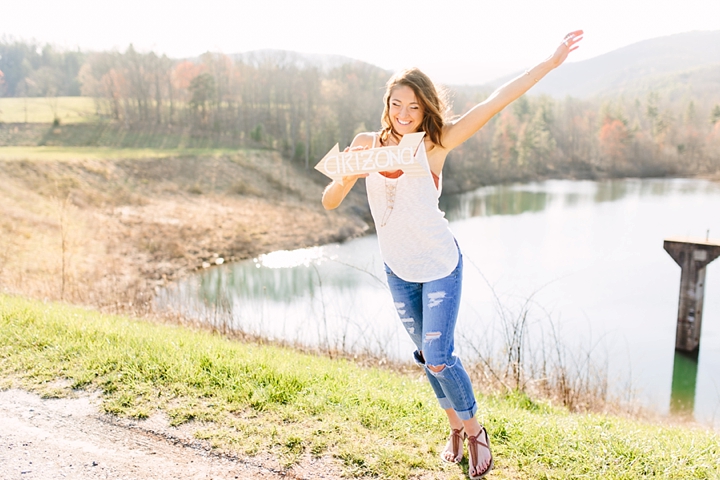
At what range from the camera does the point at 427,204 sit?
2.29 m

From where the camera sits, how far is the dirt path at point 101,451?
252 centimetres

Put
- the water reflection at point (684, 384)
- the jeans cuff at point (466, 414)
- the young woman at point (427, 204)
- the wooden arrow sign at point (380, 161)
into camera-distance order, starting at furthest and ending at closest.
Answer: the water reflection at point (684, 384) < the jeans cuff at point (466, 414) < the young woman at point (427, 204) < the wooden arrow sign at point (380, 161)

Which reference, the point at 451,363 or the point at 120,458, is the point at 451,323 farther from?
the point at 120,458

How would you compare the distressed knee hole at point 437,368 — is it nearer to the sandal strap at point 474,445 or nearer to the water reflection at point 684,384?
the sandal strap at point 474,445

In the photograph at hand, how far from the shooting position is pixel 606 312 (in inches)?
520

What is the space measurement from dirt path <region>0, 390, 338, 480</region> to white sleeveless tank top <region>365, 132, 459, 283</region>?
108cm

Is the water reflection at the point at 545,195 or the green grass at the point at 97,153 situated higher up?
the green grass at the point at 97,153

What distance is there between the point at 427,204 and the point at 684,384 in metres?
9.84

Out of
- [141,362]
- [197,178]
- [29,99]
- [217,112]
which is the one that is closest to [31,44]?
[29,99]

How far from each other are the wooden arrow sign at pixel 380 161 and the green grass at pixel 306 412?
138cm

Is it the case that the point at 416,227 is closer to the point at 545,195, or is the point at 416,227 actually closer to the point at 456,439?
the point at 456,439

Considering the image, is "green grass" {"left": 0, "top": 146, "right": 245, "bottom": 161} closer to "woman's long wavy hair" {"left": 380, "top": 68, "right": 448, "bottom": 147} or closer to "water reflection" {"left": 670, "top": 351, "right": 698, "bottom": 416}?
"water reflection" {"left": 670, "top": 351, "right": 698, "bottom": 416}

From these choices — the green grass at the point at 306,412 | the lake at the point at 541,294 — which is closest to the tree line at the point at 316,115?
the lake at the point at 541,294

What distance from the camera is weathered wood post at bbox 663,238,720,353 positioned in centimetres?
1044
